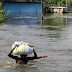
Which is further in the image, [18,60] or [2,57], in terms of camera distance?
[2,57]

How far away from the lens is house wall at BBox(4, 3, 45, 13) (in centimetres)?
7431

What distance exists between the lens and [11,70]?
7.64 m

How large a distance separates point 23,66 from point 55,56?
2170mm

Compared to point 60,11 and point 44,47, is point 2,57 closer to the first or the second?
point 44,47

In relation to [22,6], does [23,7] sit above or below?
below

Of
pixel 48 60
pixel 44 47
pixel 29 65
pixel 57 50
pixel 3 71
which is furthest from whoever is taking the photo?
pixel 44 47

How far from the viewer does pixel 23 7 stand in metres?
75.4

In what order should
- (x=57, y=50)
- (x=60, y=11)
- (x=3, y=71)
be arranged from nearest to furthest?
(x=3, y=71)
(x=57, y=50)
(x=60, y=11)

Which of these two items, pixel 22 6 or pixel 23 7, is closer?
pixel 22 6

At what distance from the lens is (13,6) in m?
74.9


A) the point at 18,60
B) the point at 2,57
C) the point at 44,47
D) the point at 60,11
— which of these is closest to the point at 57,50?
the point at 44,47

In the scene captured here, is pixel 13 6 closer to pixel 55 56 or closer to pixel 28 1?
pixel 28 1

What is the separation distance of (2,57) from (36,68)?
2.11 metres

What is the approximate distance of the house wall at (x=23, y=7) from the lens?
74.3 m
